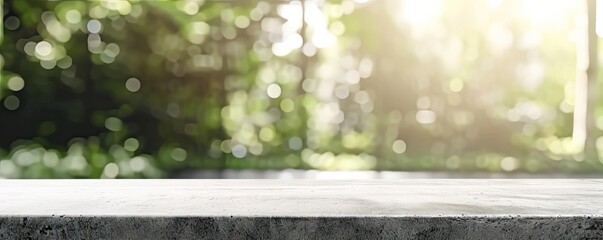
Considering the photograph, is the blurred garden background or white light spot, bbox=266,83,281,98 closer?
the blurred garden background

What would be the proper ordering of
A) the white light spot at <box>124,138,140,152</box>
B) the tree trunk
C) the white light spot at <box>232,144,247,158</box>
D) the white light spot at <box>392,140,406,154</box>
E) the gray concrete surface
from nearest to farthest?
the gray concrete surface, the white light spot at <box>124,138,140,152</box>, the white light spot at <box>232,144,247,158</box>, the white light spot at <box>392,140,406,154</box>, the tree trunk

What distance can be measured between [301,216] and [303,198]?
16 cm

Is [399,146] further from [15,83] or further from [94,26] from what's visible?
[15,83]

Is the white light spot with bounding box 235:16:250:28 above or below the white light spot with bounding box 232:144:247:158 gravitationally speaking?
above

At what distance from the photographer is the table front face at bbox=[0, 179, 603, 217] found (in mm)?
750

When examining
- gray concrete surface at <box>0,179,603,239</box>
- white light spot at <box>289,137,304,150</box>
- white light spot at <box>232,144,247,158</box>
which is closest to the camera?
gray concrete surface at <box>0,179,603,239</box>

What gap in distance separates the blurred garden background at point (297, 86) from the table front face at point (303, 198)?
60.8 inches

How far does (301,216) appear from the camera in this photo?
2.35 feet

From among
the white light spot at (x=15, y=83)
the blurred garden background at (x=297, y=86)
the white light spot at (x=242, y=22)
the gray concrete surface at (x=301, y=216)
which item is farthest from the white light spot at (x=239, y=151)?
the gray concrete surface at (x=301, y=216)

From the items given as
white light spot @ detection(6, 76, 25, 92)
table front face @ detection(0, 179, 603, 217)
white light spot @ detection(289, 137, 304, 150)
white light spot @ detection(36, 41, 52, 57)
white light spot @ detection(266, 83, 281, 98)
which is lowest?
white light spot @ detection(289, 137, 304, 150)

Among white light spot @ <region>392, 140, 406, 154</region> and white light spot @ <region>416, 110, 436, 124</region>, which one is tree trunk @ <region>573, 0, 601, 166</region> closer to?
white light spot @ <region>416, 110, 436, 124</region>

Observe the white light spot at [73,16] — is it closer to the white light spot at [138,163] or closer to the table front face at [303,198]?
the white light spot at [138,163]

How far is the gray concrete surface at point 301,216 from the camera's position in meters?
0.72

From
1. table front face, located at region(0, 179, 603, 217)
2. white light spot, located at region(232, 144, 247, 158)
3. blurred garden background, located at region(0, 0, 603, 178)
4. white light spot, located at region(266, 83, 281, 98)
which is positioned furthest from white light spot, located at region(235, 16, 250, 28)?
table front face, located at region(0, 179, 603, 217)
